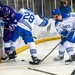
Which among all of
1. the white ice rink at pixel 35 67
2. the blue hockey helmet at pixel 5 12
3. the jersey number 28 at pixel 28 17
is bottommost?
the white ice rink at pixel 35 67

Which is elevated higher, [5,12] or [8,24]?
[5,12]

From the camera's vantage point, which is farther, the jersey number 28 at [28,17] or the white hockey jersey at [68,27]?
the jersey number 28 at [28,17]

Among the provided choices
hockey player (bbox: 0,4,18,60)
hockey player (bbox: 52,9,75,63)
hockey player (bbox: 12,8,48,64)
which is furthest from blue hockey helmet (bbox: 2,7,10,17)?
hockey player (bbox: 52,9,75,63)

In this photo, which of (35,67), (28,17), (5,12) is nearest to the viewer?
(35,67)

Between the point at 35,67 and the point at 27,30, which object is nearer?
the point at 35,67

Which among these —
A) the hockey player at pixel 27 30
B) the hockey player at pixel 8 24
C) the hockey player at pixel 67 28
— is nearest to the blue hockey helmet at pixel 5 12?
the hockey player at pixel 8 24

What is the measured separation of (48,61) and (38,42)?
2625 millimetres

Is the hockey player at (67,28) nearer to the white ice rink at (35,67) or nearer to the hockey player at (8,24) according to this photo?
the white ice rink at (35,67)

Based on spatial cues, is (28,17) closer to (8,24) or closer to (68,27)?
(8,24)

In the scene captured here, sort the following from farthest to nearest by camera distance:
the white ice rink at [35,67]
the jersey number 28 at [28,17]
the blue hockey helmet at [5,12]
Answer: the jersey number 28 at [28,17], the blue hockey helmet at [5,12], the white ice rink at [35,67]

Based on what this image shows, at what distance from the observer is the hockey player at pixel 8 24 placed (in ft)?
15.1

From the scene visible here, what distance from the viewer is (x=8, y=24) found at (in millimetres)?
4770

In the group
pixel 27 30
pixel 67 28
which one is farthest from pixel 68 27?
pixel 27 30

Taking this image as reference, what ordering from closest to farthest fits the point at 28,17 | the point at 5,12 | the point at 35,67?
the point at 35,67 → the point at 5,12 → the point at 28,17
